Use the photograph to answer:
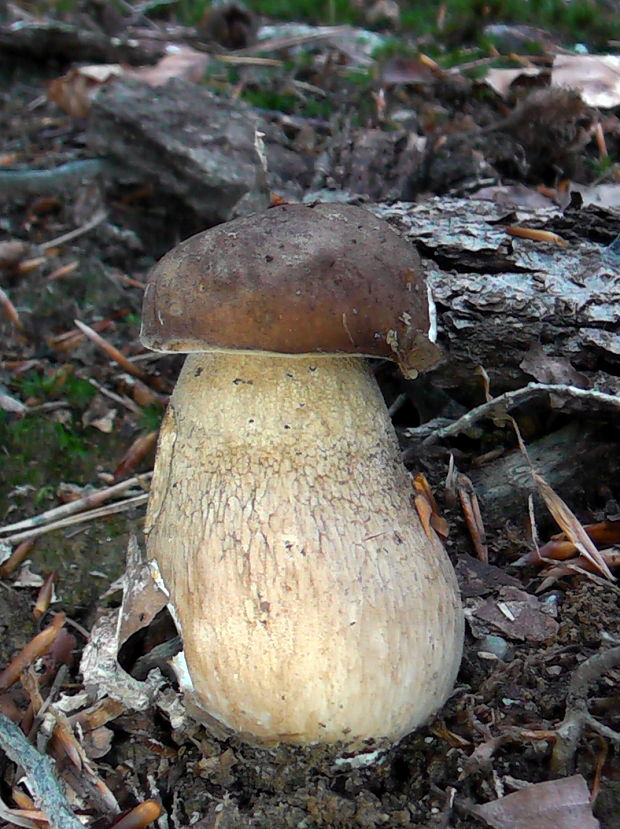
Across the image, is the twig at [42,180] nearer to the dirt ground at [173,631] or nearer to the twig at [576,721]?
the dirt ground at [173,631]

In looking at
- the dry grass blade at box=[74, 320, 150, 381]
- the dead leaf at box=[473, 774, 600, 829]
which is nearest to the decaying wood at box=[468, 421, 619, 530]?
the dead leaf at box=[473, 774, 600, 829]

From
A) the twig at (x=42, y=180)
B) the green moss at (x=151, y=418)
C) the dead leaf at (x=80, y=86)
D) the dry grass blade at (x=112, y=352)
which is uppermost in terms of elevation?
the dead leaf at (x=80, y=86)

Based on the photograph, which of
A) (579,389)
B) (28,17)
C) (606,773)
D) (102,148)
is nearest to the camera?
(606,773)

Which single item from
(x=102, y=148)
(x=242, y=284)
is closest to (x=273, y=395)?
(x=242, y=284)

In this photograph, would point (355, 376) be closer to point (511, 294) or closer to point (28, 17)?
point (511, 294)

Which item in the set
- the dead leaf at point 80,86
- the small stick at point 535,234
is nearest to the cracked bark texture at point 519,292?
the small stick at point 535,234

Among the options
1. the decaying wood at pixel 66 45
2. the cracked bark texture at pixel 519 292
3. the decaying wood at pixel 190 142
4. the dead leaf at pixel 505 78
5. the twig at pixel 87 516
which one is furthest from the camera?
the decaying wood at pixel 66 45

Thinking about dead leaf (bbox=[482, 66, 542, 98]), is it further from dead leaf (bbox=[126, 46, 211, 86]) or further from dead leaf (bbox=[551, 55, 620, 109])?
dead leaf (bbox=[126, 46, 211, 86])
